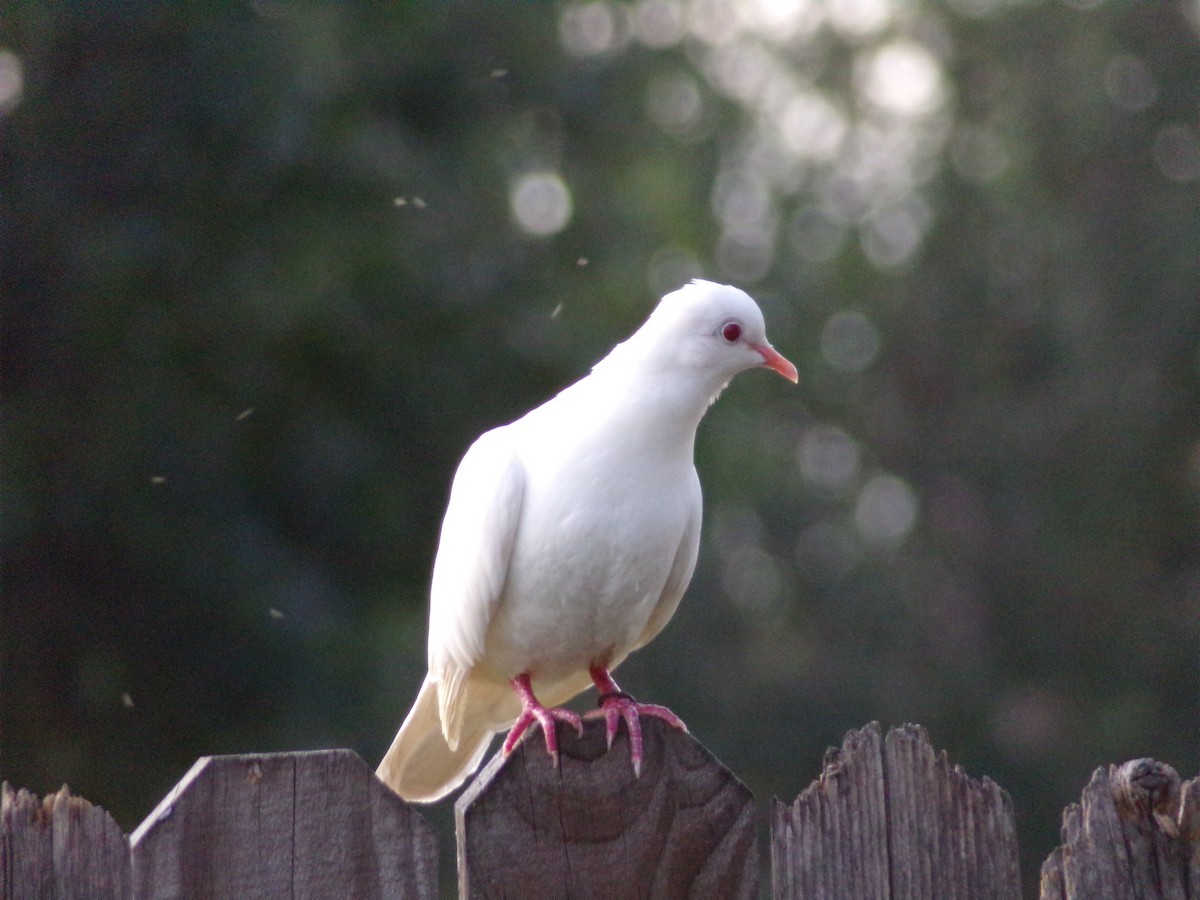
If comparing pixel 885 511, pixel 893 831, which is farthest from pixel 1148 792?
pixel 885 511

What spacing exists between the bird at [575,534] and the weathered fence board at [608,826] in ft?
2.64

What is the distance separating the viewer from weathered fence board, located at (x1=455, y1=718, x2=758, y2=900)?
2.24 m

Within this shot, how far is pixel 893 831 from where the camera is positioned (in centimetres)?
235

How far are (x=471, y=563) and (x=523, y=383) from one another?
5.47m

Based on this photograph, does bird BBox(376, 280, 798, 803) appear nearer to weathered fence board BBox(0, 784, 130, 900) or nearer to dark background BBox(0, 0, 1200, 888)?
weathered fence board BBox(0, 784, 130, 900)

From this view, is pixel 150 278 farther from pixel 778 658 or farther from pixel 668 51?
pixel 778 658

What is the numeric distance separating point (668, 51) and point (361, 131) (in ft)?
15.5

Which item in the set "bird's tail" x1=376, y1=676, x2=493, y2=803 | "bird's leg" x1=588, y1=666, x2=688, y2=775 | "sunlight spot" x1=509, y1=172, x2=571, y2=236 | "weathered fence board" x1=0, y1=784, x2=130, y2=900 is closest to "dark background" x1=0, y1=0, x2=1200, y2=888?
"sunlight spot" x1=509, y1=172, x2=571, y2=236

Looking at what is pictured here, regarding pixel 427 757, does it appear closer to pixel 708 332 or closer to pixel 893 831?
pixel 708 332

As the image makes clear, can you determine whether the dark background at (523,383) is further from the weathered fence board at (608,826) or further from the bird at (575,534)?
the weathered fence board at (608,826)

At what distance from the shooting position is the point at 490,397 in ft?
29.3

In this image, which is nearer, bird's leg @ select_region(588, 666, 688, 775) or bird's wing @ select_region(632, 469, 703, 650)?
bird's leg @ select_region(588, 666, 688, 775)

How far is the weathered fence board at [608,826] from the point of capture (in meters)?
2.24

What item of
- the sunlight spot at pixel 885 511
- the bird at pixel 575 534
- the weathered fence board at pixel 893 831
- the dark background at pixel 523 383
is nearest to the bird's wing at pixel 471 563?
the bird at pixel 575 534
